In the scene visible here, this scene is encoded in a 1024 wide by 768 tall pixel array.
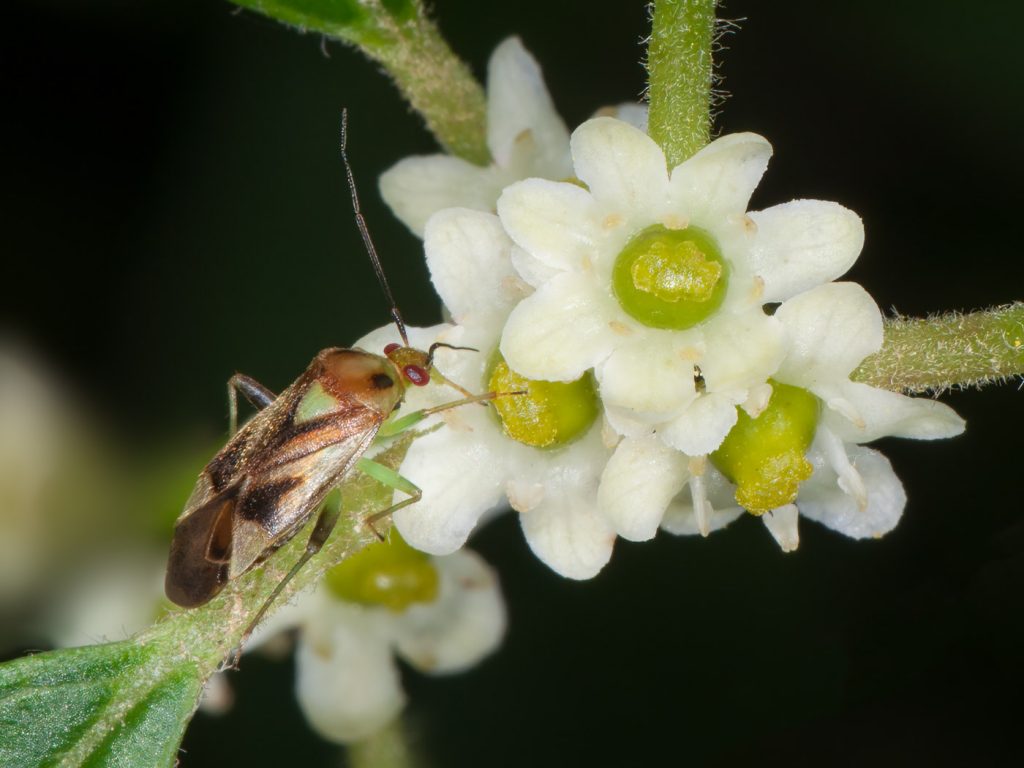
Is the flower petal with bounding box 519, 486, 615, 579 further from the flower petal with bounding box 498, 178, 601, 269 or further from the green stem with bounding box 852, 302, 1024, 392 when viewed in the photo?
the green stem with bounding box 852, 302, 1024, 392

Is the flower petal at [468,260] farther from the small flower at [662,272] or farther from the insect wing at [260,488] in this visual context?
the insect wing at [260,488]

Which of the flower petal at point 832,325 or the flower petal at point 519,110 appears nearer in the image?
the flower petal at point 832,325

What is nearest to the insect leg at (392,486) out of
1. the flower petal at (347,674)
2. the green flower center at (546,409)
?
the green flower center at (546,409)

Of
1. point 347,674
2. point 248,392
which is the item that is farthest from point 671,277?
point 347,674

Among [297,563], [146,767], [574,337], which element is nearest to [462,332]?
[574,337]

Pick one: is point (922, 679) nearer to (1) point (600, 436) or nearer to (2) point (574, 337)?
(1) point (600, 436)

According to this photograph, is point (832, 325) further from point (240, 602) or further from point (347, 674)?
point (347, 674)
